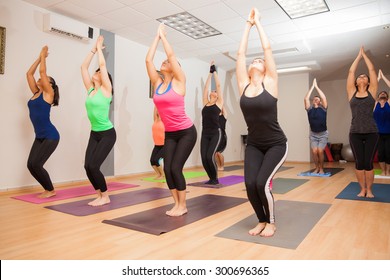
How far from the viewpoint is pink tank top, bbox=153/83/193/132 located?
269cm

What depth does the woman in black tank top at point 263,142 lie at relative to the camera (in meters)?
2.14

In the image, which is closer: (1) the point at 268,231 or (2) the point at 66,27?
(1) the point at 268,231

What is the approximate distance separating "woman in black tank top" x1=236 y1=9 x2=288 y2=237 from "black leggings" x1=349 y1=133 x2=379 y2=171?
178 centimetres

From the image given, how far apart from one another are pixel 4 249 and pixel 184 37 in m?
4.84

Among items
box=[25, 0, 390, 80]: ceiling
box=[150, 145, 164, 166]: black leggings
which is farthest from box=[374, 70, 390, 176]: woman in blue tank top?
box=[150, 145, 164, 166]: black leggings

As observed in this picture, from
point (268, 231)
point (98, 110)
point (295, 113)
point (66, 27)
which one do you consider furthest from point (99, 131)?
point (295, 113)

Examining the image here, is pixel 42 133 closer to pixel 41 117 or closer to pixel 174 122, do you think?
pixel 41 117

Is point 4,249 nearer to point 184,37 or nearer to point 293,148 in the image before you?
point 184,37

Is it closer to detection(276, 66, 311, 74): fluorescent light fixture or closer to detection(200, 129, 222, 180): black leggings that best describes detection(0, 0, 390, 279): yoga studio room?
detection(200, 129, 222, 180): black leggings

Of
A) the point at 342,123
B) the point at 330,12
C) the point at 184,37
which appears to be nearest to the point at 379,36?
the point at 330,12

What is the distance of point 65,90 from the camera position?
4703mm

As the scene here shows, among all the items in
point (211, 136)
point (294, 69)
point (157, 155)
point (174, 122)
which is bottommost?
point (157, 155)

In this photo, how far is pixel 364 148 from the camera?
11.5ft

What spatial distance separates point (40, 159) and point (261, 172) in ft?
8.99
